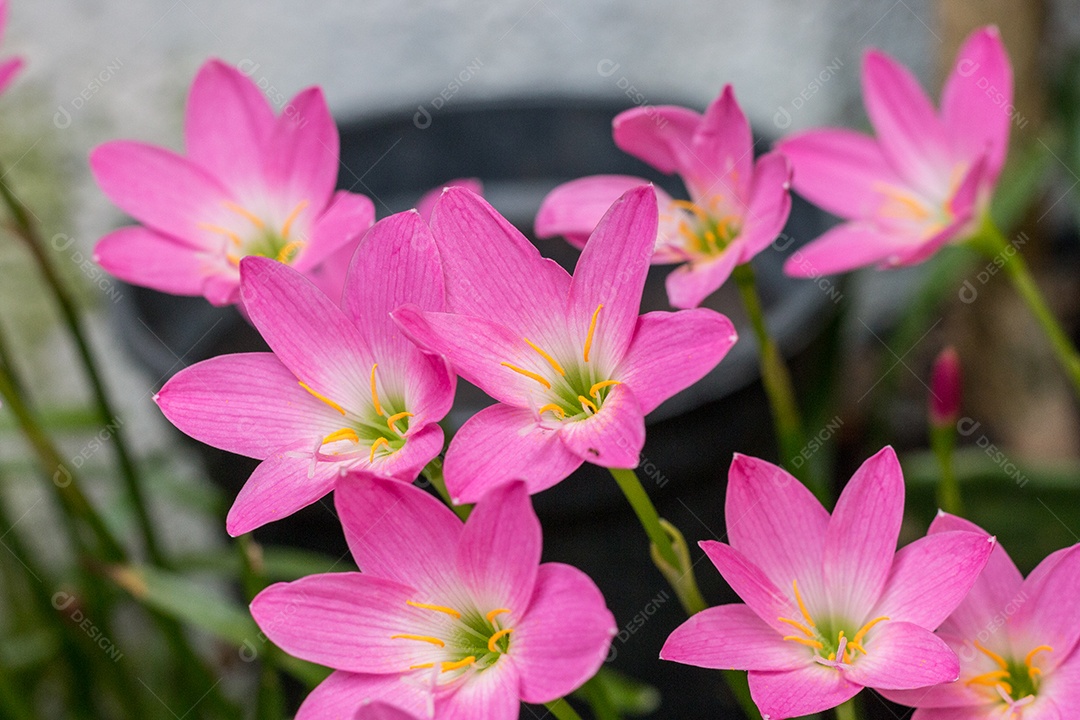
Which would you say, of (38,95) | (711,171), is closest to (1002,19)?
(711,171)

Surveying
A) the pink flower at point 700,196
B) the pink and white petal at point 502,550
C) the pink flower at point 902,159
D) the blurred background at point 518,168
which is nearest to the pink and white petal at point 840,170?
the pink flower at point 902,159

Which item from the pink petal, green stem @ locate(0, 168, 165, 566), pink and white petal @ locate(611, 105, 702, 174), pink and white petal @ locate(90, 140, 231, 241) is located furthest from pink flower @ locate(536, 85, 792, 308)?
green stem @ locate(0, 168, 165, 566)

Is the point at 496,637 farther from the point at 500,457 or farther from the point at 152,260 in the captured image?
the point at 152,260

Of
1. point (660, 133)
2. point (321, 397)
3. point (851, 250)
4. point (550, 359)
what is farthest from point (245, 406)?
point (851, 250)

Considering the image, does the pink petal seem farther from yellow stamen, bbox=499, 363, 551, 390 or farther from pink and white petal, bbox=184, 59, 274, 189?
pink and white petal, bbox=184, 59, 274, 189

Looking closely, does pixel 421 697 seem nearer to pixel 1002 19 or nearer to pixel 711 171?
pixel 711 171

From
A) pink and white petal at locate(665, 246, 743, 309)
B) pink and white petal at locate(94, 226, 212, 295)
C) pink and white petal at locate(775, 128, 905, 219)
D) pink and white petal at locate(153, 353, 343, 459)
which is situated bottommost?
pink and white petal at locate(153, 353, 343, 459)
